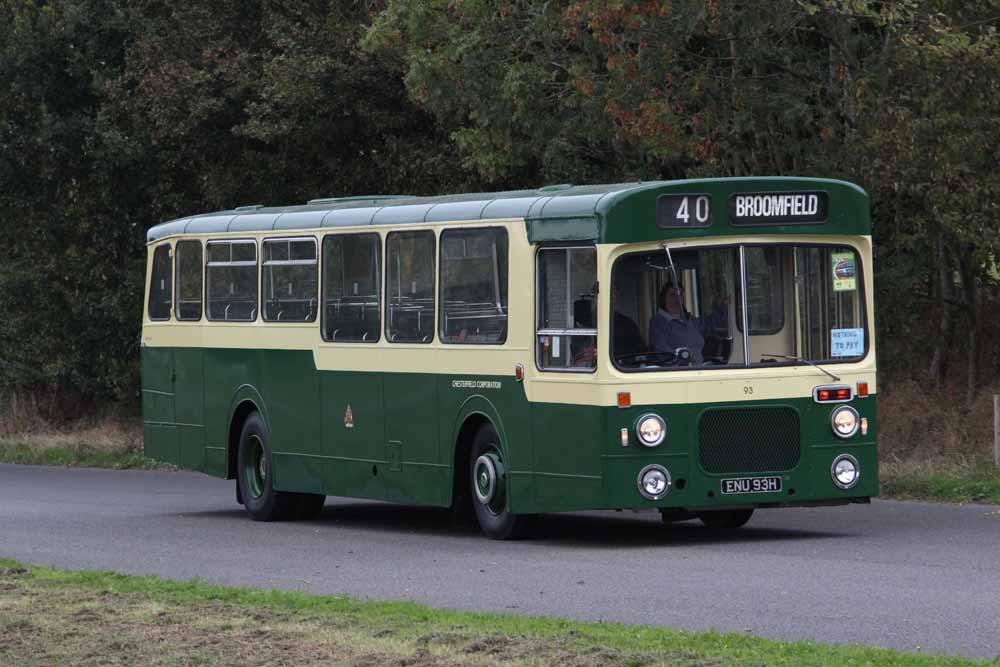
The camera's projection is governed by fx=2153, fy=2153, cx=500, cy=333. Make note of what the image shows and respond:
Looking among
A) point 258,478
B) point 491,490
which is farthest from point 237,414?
point 491,490

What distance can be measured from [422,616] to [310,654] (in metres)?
1.56

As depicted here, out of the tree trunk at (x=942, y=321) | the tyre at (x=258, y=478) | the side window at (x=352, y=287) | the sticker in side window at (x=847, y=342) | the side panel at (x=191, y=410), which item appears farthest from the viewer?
the tree trunk at (x=942, y=321)

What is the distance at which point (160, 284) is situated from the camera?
23531 millimetres

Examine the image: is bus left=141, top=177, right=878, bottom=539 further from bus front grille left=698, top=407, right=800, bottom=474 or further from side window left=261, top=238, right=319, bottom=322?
side window left=261, top=238, right=319, bottom=322

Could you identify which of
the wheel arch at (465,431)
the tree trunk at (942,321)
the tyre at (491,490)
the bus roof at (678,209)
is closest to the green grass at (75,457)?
the tree trunk at (942,321)

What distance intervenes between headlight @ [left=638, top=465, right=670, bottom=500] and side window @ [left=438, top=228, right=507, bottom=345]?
183 centimetres

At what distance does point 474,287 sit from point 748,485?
2895 mm

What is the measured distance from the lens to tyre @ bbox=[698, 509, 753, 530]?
17922 millimetres

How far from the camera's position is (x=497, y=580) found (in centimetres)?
1438

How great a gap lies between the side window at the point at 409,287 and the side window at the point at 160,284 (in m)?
5.01

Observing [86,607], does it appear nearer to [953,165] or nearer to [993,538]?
[993,538]

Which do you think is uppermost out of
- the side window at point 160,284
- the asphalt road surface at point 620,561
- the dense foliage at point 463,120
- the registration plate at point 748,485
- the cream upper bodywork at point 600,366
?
the dense foliage at point 463,120

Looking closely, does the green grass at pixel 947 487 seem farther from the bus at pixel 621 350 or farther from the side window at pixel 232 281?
the side window at pixel 232 281

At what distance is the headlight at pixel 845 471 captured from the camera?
16547 millimetres
